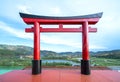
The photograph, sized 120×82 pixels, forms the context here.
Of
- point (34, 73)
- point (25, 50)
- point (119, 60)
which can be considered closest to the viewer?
point (34, 73)

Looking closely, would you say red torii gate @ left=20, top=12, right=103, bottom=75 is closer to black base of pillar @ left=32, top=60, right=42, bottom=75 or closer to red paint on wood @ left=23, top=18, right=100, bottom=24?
red paint on wood @ left=23, top=18, right=100, bottom=24

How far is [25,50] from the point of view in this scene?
22.1m

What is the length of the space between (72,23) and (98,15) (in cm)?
87

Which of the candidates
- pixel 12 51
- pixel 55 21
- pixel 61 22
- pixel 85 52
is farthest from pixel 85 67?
pixel 12 51

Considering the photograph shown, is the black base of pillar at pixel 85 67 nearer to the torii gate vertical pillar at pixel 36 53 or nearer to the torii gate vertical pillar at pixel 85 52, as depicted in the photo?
the torii gate vertical pillar at pixel 85 52

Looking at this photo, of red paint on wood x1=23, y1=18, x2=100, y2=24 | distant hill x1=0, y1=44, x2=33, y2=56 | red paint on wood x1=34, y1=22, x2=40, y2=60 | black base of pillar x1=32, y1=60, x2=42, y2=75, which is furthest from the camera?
distant hill x1=0, y1=44, x2=33, y2=56

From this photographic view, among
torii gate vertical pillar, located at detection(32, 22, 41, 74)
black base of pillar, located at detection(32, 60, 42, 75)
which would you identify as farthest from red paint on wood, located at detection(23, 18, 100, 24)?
black base of pillar, located at detection(32, 60, 42, 75)

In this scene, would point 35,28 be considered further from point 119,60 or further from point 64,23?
point 119,60

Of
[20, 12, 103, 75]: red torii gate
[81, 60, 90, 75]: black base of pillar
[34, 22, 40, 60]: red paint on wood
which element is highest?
[20, 12, 103, 75]: red torii gate

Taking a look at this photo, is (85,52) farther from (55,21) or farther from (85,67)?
(55,21)

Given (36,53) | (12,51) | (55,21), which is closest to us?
(36,53)

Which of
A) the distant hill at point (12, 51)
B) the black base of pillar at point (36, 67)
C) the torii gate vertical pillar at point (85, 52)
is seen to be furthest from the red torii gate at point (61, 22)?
the distant hill at point (12, 51)

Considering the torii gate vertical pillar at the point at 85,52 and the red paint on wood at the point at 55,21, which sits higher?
the red paint on wood at the point at 55,21

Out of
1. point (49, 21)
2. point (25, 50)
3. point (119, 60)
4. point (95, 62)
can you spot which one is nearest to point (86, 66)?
point (49, 21)
